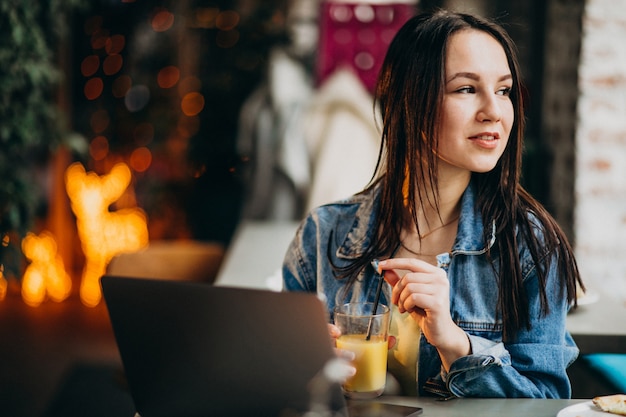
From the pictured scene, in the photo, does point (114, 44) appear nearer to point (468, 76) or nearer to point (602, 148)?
point (602, 148)

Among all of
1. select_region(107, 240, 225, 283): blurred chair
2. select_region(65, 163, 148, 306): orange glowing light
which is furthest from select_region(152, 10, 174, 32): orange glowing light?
select_region(107, 240, 225, 283): blurred chair

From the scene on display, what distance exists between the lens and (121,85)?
18.4 feet

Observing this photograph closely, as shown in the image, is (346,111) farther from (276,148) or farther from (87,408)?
(87,408)

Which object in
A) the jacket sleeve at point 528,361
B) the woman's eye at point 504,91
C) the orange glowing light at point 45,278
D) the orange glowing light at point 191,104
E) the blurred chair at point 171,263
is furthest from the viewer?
the orange glowing light at point 191,104

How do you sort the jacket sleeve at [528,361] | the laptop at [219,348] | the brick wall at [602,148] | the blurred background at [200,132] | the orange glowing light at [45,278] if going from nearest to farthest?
1. the laptop at [219,348]
2. the jacket sleeve at [528,361]
3. the blurred background at [200,132]
4. the brick wall at [602,148]
5. the orange glowing light at [45,278]

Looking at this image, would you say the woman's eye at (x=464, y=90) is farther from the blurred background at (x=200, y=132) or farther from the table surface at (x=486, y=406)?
the blurred background at (x=200, y=132)

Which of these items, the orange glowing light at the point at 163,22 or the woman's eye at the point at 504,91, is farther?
the orange glowing light at the point at 163,22

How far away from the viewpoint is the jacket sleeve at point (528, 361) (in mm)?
1317

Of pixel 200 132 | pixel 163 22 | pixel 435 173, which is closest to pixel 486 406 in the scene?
pixel 435 173

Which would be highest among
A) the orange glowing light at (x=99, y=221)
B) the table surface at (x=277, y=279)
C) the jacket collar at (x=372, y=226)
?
the jacket collar at (x=372, y=226)

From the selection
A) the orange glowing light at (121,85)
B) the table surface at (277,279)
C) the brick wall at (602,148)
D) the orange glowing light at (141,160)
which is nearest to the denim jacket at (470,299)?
the table surface at (277,279)

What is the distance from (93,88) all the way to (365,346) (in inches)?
191

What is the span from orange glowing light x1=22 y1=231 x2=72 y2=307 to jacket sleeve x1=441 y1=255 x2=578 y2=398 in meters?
4.18

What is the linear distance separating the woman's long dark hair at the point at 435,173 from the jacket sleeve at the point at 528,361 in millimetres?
17
